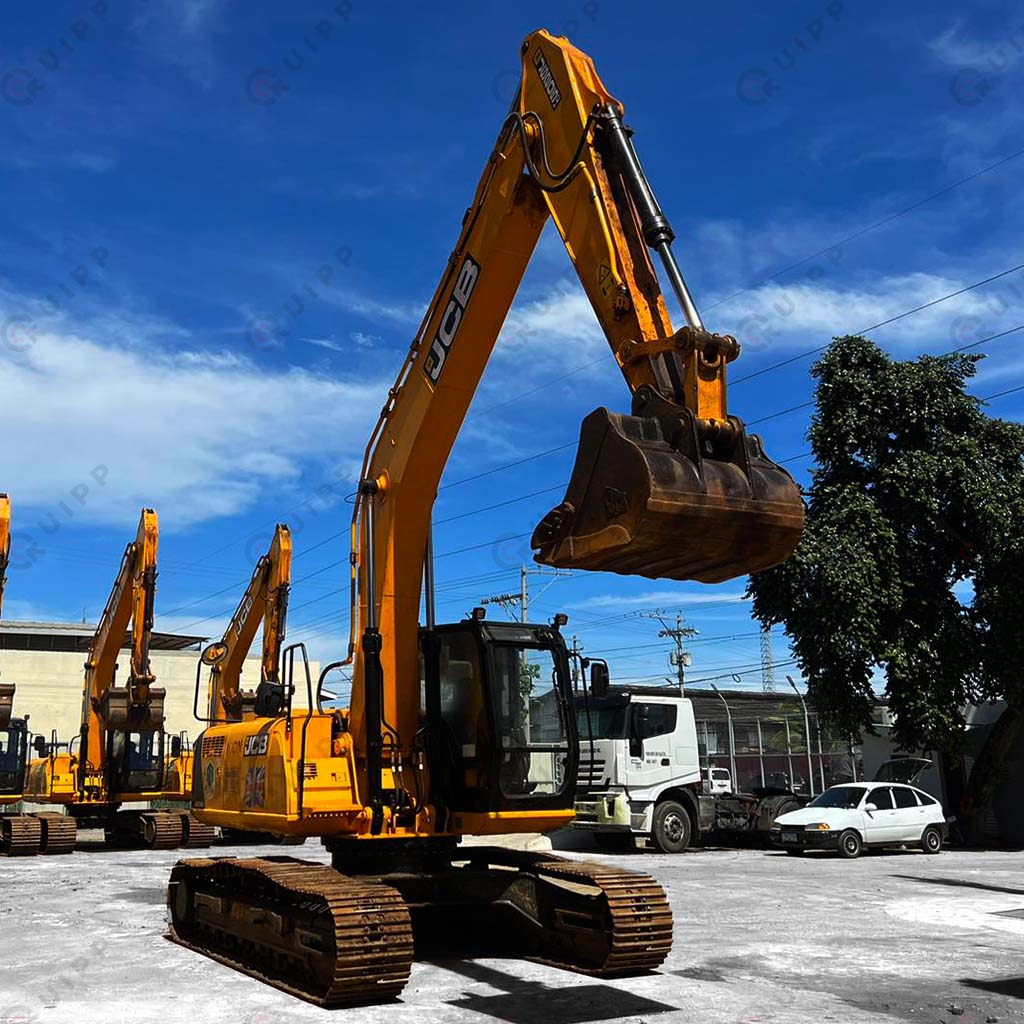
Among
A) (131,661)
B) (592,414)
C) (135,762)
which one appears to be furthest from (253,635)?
(592,414)

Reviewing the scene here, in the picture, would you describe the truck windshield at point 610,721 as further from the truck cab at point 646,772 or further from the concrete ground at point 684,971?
the concrete ground at point 684,971

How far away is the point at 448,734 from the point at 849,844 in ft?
50.8

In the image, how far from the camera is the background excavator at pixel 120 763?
76.1 feet

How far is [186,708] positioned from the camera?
53.7m

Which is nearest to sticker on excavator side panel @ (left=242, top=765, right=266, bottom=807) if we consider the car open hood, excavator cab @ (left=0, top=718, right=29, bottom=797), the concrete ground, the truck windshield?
the concrete ground

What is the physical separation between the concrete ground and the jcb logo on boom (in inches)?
194

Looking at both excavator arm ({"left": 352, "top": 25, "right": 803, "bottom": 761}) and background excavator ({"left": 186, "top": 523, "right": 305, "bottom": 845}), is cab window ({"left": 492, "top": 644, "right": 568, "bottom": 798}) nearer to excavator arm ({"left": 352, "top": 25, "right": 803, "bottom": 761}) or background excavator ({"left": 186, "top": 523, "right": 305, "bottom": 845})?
excavator arm ({"left": 352, "top": 25, "right": 803, "bottom": 761})

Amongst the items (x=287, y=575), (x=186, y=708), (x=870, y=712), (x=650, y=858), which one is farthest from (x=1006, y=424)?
(x=186, y=708)

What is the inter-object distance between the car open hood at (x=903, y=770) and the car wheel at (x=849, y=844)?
23.1 ft

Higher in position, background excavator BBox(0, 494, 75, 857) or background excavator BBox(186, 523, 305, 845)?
background excavator BBox(186, 523, 305, 845)

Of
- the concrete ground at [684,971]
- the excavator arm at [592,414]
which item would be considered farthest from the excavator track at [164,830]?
the excavator arm at [592,414]

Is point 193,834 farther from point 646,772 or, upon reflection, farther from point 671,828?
point 671,828

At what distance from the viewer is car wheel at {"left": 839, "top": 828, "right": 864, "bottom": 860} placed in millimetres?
22375

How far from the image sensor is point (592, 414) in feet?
20.9
